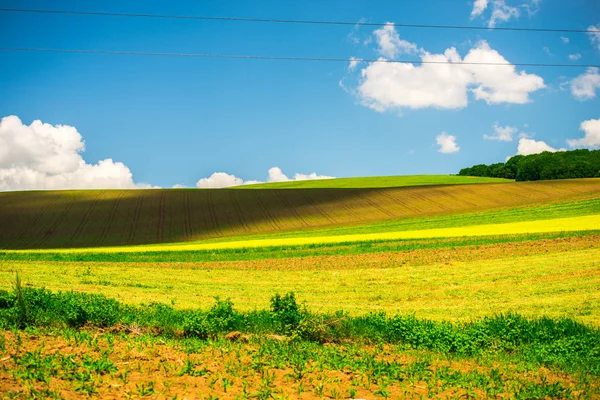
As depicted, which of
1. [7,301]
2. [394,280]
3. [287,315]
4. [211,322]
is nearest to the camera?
[211,322]

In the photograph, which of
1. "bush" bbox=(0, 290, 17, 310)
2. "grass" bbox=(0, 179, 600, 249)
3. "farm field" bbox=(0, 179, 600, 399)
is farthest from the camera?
"grass" bbox=(0, 179, 600, 249)

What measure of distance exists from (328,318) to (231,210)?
54.8 m

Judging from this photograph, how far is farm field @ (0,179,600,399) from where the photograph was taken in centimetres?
817

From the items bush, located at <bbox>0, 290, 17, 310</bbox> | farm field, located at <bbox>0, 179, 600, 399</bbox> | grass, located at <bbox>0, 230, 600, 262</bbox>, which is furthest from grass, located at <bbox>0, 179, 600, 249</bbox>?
bush, located at <bbox>0, 290, 17, 310</bbox>

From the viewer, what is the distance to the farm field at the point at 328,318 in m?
8.17

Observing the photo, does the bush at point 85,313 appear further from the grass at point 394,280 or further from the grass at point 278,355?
the grass at point 394,280

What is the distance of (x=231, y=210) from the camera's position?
218ft

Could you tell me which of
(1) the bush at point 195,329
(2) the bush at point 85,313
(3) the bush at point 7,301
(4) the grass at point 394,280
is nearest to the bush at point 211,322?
(1) the bush at point 195,329

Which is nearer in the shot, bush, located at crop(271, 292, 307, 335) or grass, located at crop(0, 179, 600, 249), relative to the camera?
bush, located at crop(271, 292, 307, 335)

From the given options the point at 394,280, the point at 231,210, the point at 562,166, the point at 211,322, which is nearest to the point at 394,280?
the point at 394,280

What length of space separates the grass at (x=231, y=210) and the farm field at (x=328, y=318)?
16.1 m

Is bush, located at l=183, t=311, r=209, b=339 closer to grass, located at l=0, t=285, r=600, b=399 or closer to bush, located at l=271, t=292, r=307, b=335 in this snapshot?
grass, located at l=0, t=285, r=600, b=399

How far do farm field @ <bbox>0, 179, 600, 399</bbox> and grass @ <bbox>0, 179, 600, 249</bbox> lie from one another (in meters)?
16.1

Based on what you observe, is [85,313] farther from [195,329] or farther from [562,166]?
[562,166]
